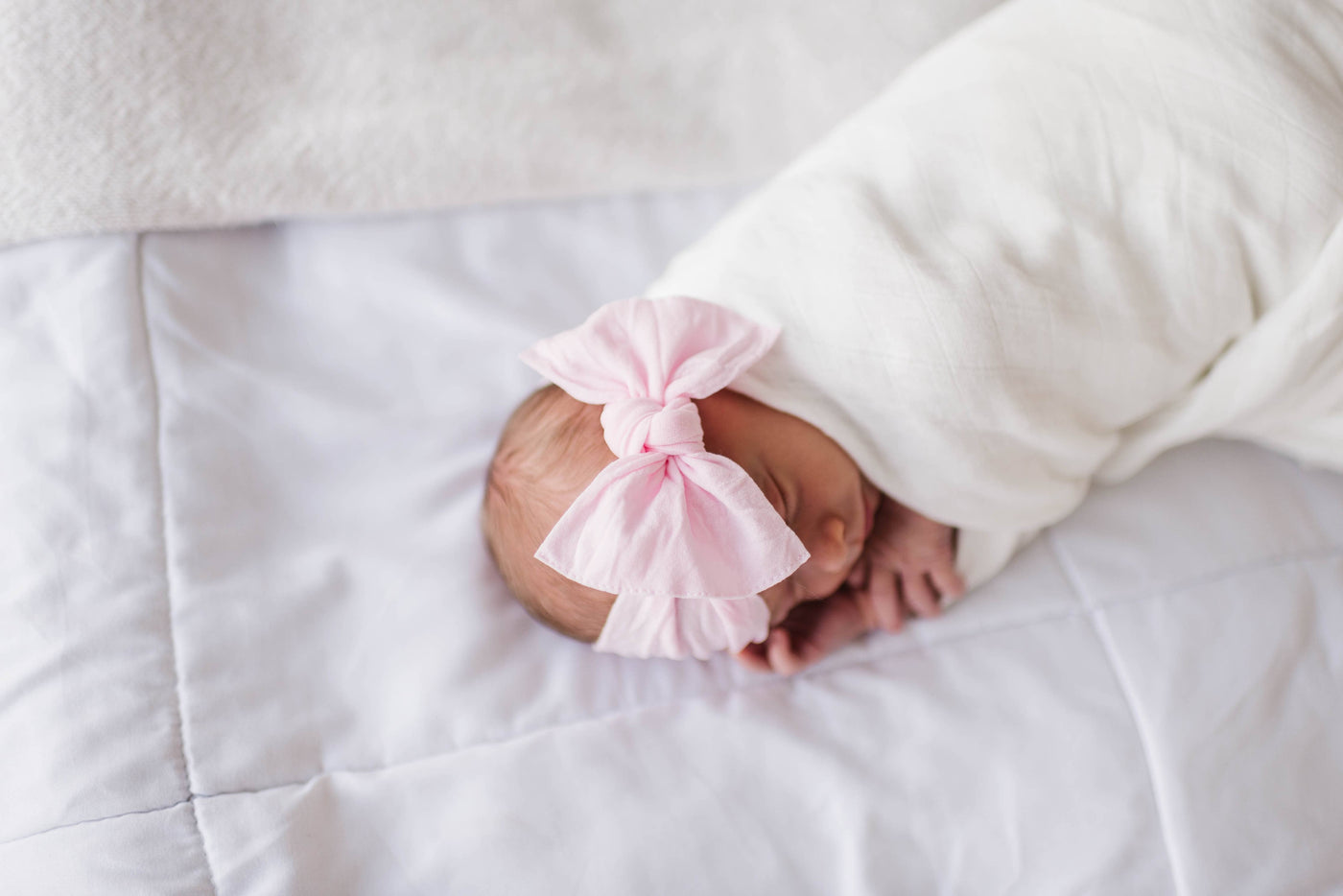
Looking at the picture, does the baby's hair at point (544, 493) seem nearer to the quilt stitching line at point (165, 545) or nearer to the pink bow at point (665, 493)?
the pink bow at point (665, 493)

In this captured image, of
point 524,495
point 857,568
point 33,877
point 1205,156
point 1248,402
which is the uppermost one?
point 1205,156

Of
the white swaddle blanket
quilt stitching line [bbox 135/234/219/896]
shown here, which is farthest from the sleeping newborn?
quilt stitching line [bbox 135/234/219/896]

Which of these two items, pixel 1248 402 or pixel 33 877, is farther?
pixel 1248 402

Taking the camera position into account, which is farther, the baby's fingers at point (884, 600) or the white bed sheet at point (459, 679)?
the baby's fingers at point (884, 600)

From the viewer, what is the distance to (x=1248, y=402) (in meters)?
0.97

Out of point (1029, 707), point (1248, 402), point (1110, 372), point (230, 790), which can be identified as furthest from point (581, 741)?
point (1248, 402)

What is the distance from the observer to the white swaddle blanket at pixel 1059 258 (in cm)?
90

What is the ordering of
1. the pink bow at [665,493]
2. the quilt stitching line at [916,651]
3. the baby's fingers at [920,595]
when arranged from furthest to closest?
1. the baby's fingers at [920,595]
2. the quilt stitching line at [916,651]
3. the pink bow at [665,493]

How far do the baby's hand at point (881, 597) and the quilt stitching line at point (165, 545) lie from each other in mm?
467

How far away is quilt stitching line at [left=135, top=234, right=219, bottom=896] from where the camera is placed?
826mm

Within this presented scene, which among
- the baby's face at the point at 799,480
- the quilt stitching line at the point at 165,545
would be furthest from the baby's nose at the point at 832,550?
the quilt stitching line at the point at 165,545

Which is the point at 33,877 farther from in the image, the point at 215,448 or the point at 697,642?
the point at 697,642

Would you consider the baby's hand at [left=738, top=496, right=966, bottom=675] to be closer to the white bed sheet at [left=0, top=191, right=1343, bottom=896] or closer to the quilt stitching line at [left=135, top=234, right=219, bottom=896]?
the white bed sheet at [left=0, top=191, right=1343, bottom=896]

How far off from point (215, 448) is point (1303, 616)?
3.37ft
